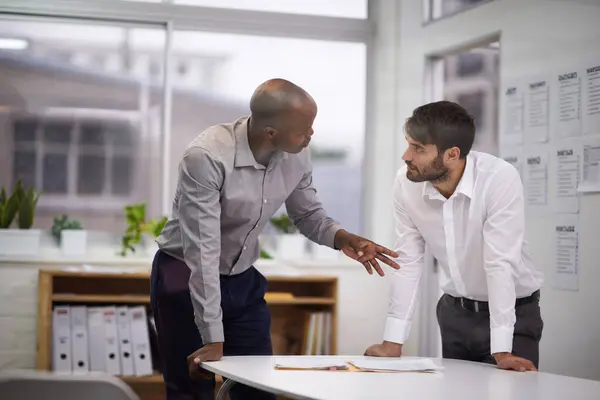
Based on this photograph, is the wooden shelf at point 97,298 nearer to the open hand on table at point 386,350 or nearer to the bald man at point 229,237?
the bald man at point 229,237

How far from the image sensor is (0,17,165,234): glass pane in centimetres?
498

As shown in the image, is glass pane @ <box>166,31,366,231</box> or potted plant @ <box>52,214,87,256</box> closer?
potted plant @ <box>52,214,87,256</box>

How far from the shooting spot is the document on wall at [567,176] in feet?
12.1

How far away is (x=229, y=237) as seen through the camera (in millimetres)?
2770

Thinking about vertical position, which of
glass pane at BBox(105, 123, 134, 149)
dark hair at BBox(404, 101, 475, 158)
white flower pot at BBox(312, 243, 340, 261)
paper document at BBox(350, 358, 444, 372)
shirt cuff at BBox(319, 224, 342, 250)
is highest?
glass pane at BBox(105, 123, 134, 149)

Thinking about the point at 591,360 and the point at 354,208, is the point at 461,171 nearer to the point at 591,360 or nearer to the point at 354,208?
the point at 591,360

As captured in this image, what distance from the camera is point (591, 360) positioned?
358cm

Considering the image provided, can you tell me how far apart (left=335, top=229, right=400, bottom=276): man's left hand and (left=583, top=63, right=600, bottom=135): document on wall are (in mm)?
1383

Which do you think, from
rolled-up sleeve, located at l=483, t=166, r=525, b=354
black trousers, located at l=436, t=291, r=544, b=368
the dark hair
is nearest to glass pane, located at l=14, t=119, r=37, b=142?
the dark hair

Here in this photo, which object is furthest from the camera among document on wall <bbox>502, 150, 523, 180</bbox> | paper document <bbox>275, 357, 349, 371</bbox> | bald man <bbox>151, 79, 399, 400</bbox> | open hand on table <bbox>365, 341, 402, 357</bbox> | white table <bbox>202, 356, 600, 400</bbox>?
document on wall <bbox>502, 150, 523, 180</bbox>

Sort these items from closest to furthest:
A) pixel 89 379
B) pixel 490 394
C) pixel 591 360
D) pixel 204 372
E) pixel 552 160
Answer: pixel 89 379
pixel 490 394
pixel 204 372
pixel 591 360
pixel 552 160

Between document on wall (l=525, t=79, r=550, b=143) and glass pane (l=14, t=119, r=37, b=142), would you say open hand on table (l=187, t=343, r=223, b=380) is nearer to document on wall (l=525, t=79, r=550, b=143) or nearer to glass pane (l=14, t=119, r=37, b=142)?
document on wall (l=525, t=79, r=550, b=143)

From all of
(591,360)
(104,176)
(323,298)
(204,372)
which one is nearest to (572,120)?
(591,360)

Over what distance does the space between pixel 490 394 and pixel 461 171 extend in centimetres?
94
